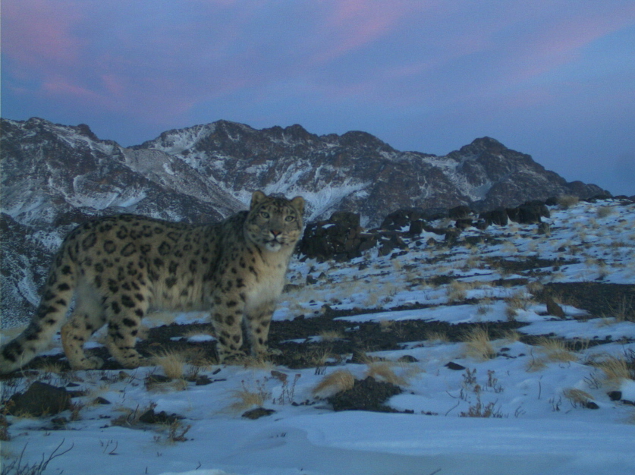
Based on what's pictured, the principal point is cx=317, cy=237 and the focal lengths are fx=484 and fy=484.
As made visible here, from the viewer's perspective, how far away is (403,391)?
4.50 metres

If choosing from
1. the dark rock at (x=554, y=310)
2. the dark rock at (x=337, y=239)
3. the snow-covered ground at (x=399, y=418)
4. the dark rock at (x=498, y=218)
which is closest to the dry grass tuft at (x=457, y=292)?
A: the snow-covered ground at (x=399, y=418)

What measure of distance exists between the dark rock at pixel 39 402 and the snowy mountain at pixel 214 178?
20050 millimetres

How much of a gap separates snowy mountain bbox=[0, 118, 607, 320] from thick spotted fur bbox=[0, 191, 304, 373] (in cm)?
1786

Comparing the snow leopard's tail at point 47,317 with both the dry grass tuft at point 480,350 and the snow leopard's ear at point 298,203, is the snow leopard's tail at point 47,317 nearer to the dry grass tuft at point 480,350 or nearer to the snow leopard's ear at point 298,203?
the snow leopard's ear at point 298,203

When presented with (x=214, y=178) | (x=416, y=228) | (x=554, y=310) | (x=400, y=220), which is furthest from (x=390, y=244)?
(x=214, y=178)

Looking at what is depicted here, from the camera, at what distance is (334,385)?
439 centimetres

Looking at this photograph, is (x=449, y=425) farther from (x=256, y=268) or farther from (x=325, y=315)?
(x=325, y=315)

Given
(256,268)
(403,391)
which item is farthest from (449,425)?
(256,268)

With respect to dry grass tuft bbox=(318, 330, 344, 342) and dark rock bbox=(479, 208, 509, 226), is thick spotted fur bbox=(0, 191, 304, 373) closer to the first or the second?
dry grass tuft bbox=(318, 330, 344, 342)

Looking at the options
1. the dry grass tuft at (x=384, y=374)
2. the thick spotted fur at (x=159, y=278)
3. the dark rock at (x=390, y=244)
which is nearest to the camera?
the dry grass tuft at (x=384, y=374)

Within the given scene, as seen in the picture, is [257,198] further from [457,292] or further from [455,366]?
[457,292]

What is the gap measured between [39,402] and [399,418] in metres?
2.93

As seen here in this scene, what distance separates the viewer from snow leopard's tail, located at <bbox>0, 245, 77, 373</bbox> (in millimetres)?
5562

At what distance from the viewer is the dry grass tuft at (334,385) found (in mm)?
4328
